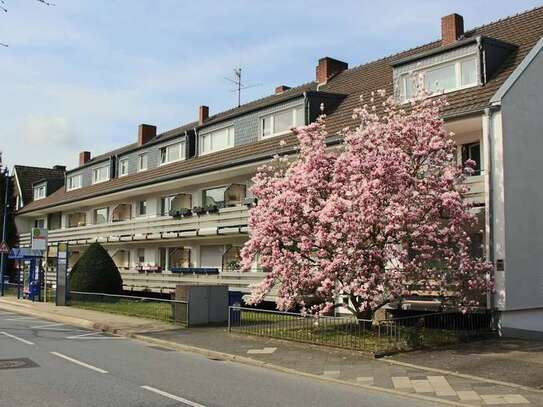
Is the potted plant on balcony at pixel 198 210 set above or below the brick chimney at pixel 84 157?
below

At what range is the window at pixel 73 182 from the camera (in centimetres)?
4419

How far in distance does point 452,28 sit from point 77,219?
31361 mm

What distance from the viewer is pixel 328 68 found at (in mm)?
28094

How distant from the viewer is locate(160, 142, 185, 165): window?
3188cm

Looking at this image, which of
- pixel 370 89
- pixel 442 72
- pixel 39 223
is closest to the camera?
pixel 442 72

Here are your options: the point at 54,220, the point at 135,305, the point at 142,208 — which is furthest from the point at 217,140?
the point at 54,220

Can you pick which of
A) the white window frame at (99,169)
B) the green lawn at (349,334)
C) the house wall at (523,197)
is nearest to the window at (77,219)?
the white window frame at (99,169)

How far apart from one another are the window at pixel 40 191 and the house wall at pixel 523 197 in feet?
137

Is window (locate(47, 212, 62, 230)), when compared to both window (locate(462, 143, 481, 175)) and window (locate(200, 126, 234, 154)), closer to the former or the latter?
window (locate(200, 126, 234, 154))

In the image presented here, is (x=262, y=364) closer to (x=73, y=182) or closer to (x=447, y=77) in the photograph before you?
(x=447, y=77)

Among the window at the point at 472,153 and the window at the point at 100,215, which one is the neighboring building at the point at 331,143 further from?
the window at the point at 100,215

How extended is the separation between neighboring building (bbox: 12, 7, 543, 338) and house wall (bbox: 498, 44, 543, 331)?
34 mm

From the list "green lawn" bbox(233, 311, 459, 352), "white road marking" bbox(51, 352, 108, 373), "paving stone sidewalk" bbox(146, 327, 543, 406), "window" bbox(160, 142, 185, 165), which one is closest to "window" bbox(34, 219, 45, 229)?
"window" bbox(160, 142, 185, 165)

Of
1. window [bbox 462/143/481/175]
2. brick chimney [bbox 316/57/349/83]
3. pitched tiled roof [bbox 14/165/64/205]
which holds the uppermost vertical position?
brick chimney [bbox 316/57/349/83]
